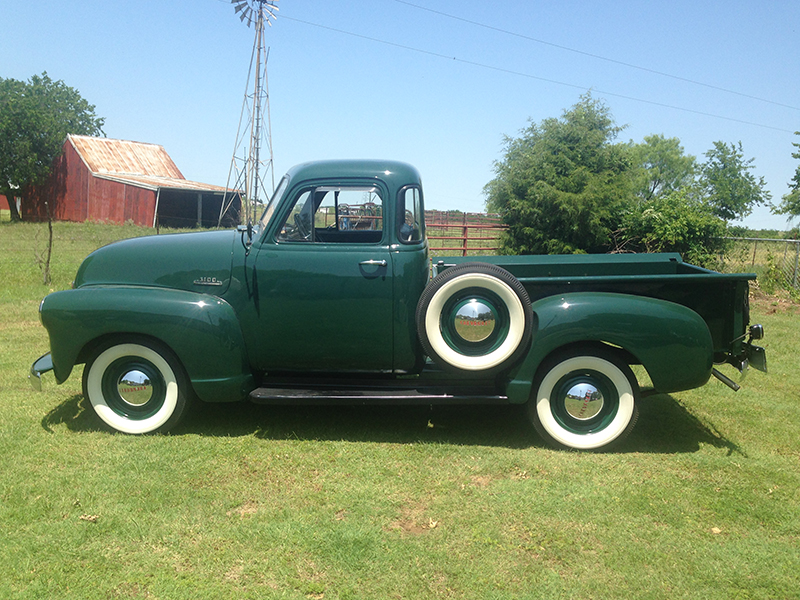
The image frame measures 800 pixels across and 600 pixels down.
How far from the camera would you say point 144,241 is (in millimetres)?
5023

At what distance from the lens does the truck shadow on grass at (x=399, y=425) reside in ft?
15.5

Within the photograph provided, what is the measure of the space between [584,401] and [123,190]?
31.9 m

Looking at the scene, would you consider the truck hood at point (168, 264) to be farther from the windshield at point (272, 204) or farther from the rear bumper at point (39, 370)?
the rear bumper at point (39, 370)

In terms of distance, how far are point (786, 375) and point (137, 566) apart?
21.7ft

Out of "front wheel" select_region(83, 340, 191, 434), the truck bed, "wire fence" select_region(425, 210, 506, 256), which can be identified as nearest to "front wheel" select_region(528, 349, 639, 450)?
the truck bed

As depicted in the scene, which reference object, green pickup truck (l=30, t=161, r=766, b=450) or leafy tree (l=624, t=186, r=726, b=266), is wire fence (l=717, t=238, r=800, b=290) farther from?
green pickup truck (l=30, t=161, r=766, b=450)

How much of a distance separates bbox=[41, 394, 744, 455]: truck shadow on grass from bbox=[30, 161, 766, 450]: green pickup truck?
1.20ft

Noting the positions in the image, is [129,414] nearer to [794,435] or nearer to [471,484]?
[471,484]

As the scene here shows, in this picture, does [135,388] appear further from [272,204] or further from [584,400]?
[584,400]

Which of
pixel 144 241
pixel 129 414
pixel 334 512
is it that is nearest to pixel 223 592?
pixel 334 512

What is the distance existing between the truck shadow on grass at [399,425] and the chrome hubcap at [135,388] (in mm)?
346

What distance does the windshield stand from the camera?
470cm

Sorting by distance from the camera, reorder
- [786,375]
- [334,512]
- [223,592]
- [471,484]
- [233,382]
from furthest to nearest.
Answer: [786,375] < [233,382] < [471,484] < [334,512] < [223,592]

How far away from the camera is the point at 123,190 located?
31.5 m
